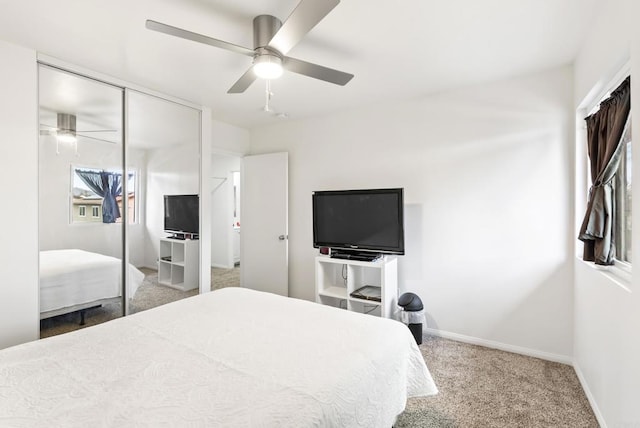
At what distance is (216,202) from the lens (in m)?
6.77

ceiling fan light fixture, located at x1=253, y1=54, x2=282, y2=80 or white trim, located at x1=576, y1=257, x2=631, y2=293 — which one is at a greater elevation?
ceiling fan light fixture, located at x1=253, y1=54, x2=282, y2=80

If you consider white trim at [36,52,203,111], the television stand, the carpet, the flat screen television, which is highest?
white trim at [36,52,203,111]

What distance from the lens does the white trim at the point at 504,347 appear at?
2.66m

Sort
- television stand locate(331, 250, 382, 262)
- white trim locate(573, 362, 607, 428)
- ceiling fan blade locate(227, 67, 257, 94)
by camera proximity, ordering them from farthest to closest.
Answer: television stand locate(331, 250, 382, 262) < ceiling fan blade locate(227, 67, 257, 94) < white trim locate(573, 362, 607, 428)

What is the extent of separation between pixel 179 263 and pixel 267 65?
2.43 meters

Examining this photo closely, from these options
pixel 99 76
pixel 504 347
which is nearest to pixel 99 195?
pixel 99 76

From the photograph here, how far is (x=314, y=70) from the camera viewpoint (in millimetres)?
2064

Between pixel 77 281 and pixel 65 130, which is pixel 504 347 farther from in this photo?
pixel 65 130

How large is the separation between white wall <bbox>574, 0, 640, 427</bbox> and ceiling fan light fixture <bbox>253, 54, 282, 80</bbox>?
5.84 ft

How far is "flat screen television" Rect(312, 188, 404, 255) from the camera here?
124 inches

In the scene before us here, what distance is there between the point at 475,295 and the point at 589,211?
129 cm

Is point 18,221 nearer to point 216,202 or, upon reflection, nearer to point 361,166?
point 361,166

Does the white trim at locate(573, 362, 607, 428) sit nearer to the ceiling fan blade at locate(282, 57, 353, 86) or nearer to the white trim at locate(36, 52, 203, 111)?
the ceiling fan blade at locate(282, 57, 353, 86)

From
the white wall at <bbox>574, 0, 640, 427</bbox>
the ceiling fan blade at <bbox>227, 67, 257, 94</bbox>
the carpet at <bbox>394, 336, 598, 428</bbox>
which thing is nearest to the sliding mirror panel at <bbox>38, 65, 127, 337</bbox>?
the ceiling fan blade at <bbox>227, 67, 257, 94</bbox>
